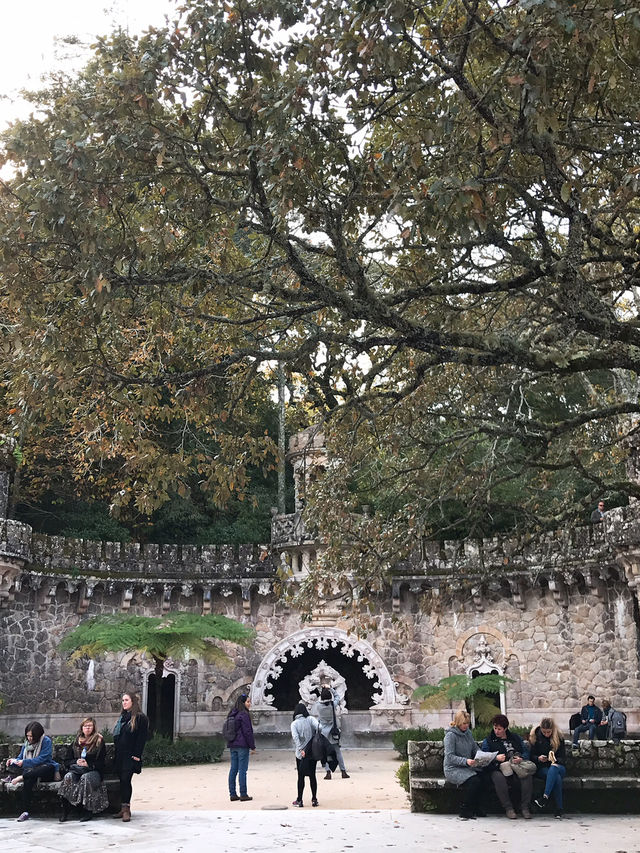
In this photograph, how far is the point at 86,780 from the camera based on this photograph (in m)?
8.62

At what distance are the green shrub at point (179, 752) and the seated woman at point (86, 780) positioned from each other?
7941 mm

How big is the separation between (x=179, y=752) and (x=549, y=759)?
→ 9899mm

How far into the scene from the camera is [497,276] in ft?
38.6

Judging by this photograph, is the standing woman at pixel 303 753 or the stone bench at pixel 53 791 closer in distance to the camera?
the stone bench at pixel 53 791

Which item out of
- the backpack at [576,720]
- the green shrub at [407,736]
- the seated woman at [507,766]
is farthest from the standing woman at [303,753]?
the green shrub at [407,736]

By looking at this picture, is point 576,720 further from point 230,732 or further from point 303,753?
point 230,732

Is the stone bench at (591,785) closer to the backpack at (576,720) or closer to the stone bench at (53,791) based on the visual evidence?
the stone bench at (53,791)

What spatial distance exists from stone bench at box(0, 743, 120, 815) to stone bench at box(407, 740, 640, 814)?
3.26m

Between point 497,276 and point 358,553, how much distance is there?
4.41 metres

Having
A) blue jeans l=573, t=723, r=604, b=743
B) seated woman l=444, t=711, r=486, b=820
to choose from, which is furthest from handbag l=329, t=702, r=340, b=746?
seated woman l=444, t=711, r=486, b=820

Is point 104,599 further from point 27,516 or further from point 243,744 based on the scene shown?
point 243,744

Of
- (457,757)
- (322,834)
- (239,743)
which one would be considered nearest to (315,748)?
(239,743)

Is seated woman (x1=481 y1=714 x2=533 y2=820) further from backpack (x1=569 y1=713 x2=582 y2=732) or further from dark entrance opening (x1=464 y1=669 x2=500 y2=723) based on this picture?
dark entrance opening (x1=464 y1=669 x2=500 y2=723)

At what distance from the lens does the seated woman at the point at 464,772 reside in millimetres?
8641
